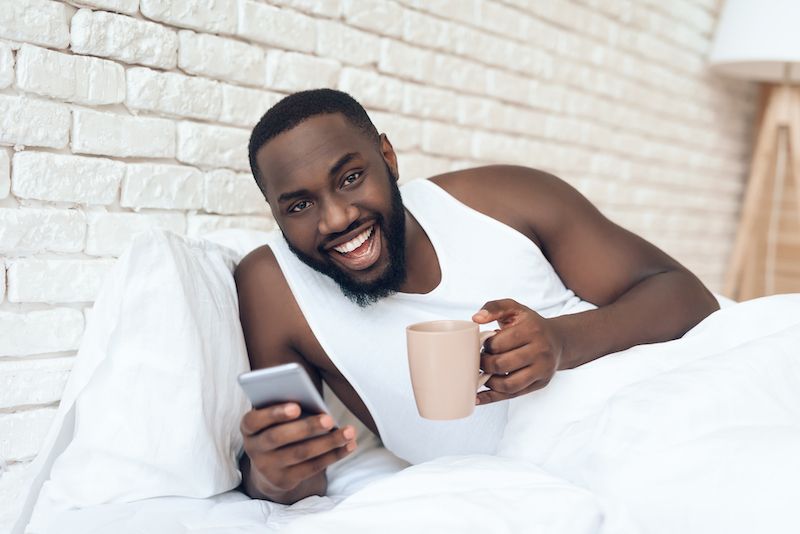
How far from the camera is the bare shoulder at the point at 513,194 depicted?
4.53 feet

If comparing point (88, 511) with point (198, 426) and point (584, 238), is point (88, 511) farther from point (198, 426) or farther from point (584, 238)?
point (584, 238)

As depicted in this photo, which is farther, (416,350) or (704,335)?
(704,335)

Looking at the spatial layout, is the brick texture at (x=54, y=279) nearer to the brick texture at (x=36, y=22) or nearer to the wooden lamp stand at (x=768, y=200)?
the brick texture at (x=36, y=22)

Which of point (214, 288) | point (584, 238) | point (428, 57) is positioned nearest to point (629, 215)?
point (428, 57)

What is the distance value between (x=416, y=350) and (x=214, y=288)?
0.46 metres

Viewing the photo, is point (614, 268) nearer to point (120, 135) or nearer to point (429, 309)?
point (429, 309)

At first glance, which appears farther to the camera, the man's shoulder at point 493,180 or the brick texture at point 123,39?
the man's shoulder at point 493,180

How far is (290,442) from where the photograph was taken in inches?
34.5

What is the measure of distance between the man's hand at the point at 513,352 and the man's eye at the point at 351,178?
0.34 m

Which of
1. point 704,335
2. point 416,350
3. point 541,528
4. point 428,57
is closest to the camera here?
point 541,528

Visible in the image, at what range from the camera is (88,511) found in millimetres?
990

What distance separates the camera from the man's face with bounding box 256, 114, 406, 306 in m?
1.16

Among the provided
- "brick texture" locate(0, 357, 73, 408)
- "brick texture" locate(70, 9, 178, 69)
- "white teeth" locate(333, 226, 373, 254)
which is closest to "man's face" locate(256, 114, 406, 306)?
"white teeth" locate(333, 226, 373, 254)

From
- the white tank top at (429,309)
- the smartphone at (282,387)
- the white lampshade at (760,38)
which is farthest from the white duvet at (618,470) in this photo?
the white lampshade at (760,38)
